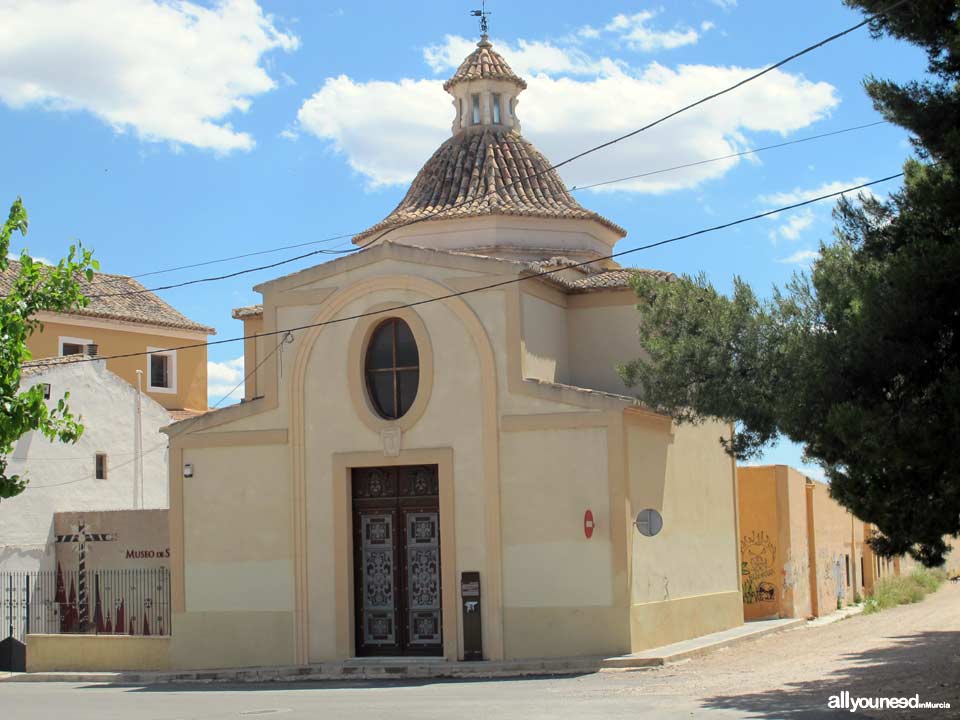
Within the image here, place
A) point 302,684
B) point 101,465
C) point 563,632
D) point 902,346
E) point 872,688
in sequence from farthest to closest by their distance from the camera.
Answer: point 101,465
point 563,632
point 302,684
point 872,688
point 902,346

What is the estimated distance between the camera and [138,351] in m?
40.2

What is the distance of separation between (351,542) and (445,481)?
1962mm

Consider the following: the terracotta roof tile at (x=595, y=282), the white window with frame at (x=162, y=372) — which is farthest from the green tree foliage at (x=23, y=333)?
the white window with frame at (x=162, y=372)

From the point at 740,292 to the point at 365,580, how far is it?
8037 mm

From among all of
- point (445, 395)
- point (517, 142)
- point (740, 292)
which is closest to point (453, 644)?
point (445, 395)

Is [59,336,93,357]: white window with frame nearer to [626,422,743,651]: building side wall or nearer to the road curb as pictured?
the road curb

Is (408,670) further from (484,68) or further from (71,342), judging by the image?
(71,342)

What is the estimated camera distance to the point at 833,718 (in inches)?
511

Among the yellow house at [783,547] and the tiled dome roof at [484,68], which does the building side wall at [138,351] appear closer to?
the tiled dome roof at [484,68]

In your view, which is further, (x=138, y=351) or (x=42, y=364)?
(x=138, y=351)

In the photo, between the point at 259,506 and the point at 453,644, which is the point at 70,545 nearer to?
the point at 259,506

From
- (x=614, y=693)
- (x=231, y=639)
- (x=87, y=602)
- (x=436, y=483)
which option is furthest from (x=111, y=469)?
(x=614, y=693)

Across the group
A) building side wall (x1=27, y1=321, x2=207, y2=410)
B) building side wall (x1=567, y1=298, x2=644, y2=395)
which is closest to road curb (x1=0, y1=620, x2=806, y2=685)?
building side wall (x1=567, y1=298, x2=644, y2=395)
